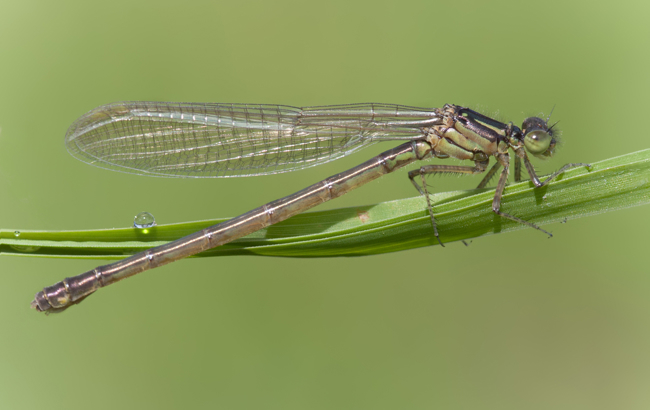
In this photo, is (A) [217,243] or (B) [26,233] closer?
(B) [26,233]

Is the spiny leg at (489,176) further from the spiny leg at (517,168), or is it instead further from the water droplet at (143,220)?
the water droplet at (143,220)

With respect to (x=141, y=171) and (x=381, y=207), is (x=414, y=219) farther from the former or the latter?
(x=141, y=171)

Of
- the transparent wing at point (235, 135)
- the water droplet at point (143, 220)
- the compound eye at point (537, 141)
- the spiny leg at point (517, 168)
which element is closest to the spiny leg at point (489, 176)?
the spiny leg at point (517, 168)

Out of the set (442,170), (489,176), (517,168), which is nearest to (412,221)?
(442,170)

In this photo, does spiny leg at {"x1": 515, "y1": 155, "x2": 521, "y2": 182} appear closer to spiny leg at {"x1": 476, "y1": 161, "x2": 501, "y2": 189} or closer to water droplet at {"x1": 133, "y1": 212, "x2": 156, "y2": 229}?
spiny leg at {"x1": 476, "y1": 161, "x2": 501, "y2": 189}

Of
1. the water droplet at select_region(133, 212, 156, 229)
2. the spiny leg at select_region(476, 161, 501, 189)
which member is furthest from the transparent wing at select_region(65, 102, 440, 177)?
the water droplet at select_region(133, 212, 156, 229)

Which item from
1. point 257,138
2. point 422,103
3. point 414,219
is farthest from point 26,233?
point 422,103
